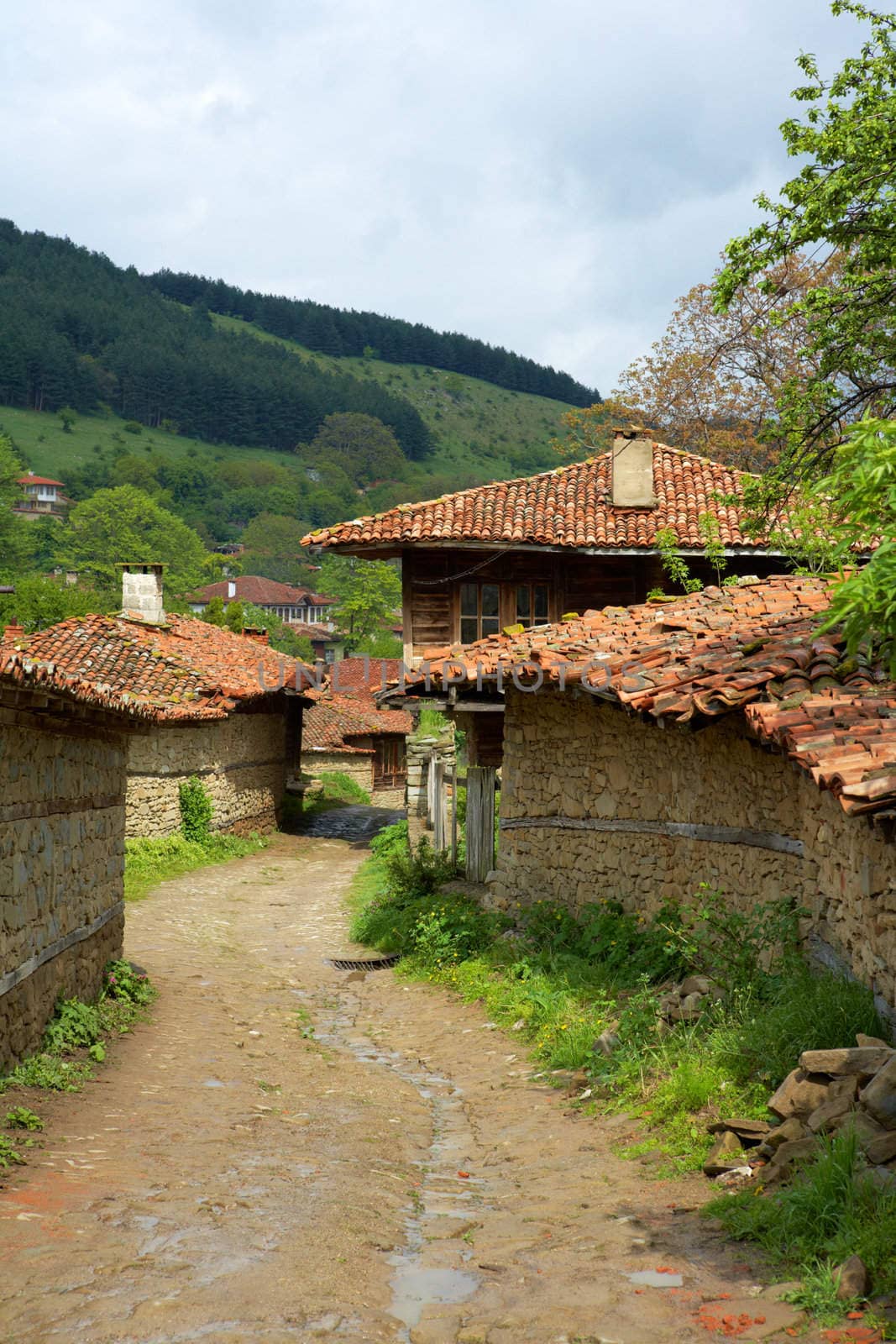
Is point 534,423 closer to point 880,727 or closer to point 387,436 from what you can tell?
point 387,436

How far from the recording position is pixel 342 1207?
5984 millimetres

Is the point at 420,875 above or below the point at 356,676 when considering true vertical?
below

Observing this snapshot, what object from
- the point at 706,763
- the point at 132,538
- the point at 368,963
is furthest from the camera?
the point at 132,538

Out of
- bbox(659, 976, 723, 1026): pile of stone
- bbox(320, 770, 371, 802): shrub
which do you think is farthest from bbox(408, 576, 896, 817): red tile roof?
bbox(320, 770, 371, 802): shrub

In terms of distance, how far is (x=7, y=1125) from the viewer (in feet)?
23.2

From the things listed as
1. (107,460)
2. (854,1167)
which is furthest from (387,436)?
(854,1167)

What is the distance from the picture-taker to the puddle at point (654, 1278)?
4777 mm

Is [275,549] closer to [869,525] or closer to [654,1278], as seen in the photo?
[869,525]

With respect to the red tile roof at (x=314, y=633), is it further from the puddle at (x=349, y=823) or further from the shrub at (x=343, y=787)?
the puddle at (x=349, y=823)

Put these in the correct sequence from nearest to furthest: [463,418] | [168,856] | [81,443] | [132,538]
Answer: [168,856] → [132,538] → [81,443] → [463,418]

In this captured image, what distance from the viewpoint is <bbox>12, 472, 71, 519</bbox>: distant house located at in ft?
361

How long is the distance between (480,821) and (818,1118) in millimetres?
9533

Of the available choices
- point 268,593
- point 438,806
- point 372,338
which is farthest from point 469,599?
point 372,338

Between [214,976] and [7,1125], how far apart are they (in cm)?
660
